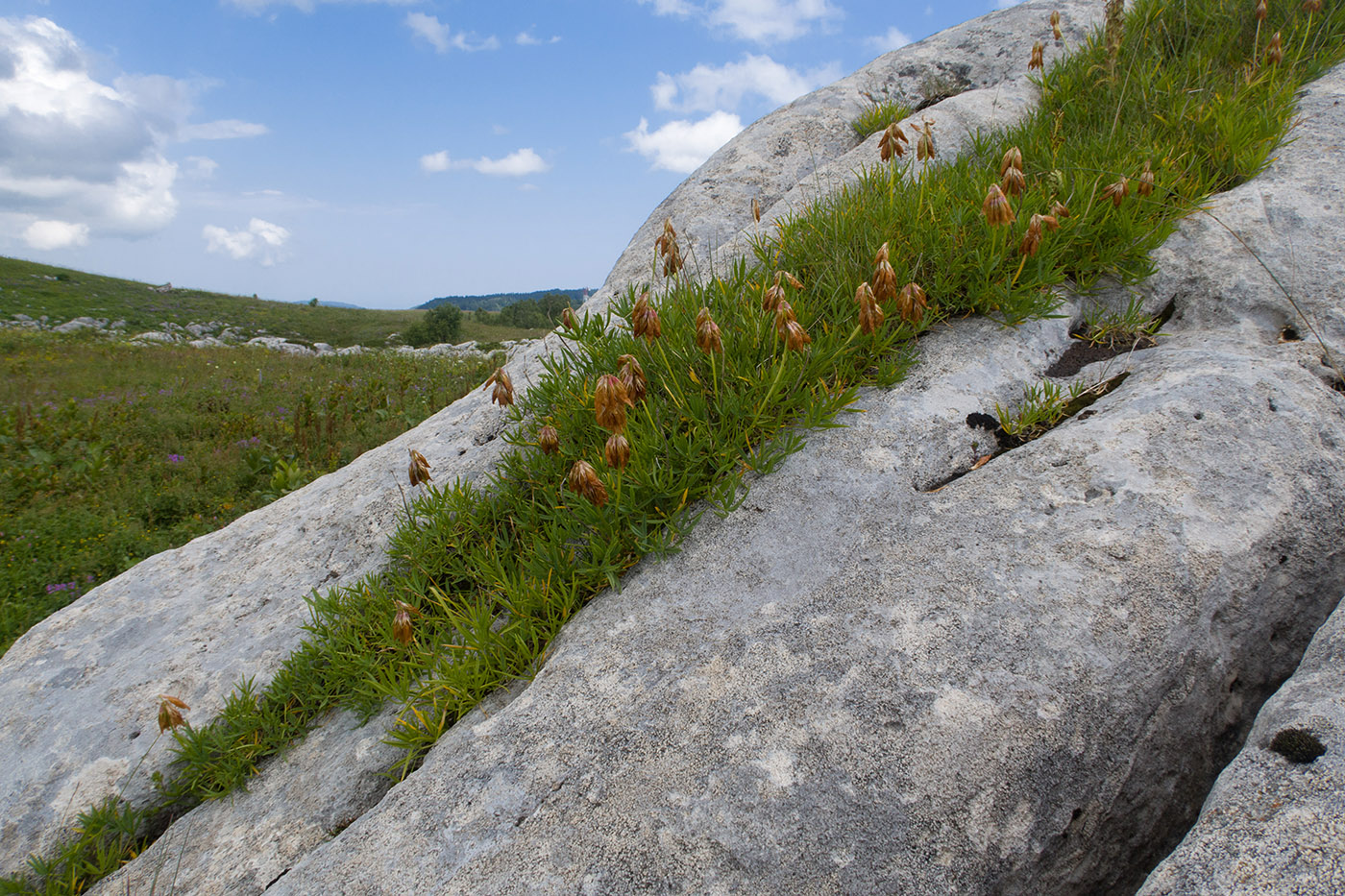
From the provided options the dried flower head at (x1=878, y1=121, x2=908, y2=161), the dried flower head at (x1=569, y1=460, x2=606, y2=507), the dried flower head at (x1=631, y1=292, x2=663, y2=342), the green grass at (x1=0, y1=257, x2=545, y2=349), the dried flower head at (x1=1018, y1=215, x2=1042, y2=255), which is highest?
the green grass at (x1=0, y1=257, x2=545, y2=349)

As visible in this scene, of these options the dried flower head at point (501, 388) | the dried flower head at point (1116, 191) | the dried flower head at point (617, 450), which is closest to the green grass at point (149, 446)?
the dried flower head at point (501, 388)

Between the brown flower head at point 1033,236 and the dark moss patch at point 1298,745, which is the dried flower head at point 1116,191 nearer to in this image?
the brown flower head at point 1033,236

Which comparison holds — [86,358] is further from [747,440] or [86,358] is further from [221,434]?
[747,440]

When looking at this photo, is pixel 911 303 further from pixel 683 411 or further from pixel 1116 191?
pixel 1116 191

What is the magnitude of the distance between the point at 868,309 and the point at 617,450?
1299 mm

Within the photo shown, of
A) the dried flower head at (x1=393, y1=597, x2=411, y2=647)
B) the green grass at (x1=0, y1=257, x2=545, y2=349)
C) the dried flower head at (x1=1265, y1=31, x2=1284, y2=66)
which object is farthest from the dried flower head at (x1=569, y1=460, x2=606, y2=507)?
the green grass at (x1=0, y1=257, x2=545, y2=349)

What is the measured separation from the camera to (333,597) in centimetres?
336

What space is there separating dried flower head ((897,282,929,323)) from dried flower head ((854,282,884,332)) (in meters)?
0.14

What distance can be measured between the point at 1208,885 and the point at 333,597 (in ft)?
11.1

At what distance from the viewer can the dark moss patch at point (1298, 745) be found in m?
1.66

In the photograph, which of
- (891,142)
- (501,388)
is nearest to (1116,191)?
(891,142)

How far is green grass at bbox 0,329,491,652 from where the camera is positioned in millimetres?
6461

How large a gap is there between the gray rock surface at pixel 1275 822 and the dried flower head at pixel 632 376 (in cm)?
221

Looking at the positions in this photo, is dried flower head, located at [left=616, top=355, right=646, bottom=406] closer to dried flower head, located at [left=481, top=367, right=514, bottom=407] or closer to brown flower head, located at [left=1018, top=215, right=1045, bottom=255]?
dried flower head, located at [left=481, top=367, right=514, bottom=407]
